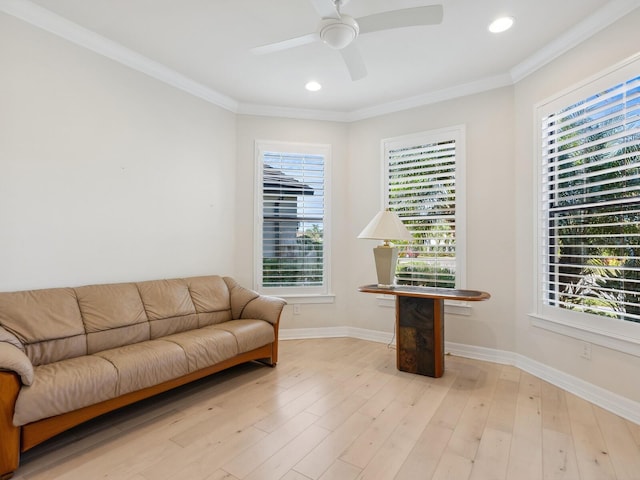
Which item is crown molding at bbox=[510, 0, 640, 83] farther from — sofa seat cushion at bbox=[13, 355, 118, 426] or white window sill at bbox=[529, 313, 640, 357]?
sofa seat cushion at bbox=[13, 355, 118, 426]

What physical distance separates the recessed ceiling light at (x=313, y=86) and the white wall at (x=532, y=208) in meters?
2.04

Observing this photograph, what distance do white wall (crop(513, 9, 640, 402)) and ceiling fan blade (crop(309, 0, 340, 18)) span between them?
6.95 feet

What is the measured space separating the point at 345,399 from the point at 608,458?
163 centimetres

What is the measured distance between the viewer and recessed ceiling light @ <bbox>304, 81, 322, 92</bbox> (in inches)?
147

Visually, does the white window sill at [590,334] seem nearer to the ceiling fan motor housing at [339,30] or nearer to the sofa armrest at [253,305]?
the sofa armrest at [253,305]

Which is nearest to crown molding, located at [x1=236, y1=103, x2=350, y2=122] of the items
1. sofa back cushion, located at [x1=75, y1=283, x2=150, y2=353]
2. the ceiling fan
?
the ceiling fan

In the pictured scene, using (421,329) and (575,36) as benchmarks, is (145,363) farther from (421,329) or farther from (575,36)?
(575,36)

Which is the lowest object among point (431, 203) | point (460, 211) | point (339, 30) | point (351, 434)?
point (351, 434)

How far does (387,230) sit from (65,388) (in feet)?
8.88

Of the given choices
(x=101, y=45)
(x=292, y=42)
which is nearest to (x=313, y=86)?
(x=292, y=42)

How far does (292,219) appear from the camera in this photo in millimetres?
4441

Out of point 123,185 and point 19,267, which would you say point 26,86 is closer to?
point 123,185

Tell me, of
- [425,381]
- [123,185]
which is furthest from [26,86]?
[425,381]

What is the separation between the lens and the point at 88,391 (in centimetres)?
210
